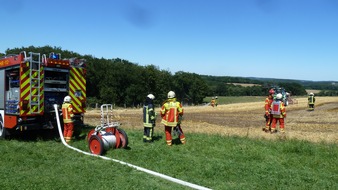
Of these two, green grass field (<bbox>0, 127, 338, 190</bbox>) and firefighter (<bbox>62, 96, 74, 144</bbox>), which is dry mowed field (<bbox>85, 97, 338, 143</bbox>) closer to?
green grass field (<bbox>0, 127, 338, 190</bbox>)

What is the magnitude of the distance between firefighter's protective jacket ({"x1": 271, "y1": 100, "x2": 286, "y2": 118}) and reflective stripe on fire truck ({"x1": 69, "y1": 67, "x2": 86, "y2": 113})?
7.82 meters

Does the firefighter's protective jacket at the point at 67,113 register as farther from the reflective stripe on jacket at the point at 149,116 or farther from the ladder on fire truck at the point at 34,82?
the reflective stripe on jacket at the point at 149,116

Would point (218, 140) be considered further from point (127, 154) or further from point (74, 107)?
point (74, 107)

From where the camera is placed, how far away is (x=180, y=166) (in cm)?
769

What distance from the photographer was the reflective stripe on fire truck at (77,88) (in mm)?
12443

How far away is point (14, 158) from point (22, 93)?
10.6 ft

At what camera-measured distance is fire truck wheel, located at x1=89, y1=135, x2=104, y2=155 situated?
29.5 feet

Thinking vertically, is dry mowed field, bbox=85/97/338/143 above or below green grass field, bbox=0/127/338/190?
below

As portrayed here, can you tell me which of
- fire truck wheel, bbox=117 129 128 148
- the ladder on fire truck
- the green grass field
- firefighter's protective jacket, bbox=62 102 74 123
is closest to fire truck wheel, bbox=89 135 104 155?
the green grass field

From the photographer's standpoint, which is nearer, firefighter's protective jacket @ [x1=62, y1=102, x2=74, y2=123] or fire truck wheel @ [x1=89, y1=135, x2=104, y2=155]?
fire truck wheel @ [x1=89, y1=135, x2=104, y2=155]

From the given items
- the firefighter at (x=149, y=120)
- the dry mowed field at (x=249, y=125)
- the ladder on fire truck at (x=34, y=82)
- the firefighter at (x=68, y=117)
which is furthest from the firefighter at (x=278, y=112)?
the ladder on fire truck at (x=34, y=82)

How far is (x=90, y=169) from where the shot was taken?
289 inches

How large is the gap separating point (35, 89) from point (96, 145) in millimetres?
3474

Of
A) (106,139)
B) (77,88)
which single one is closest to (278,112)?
(77,88)
